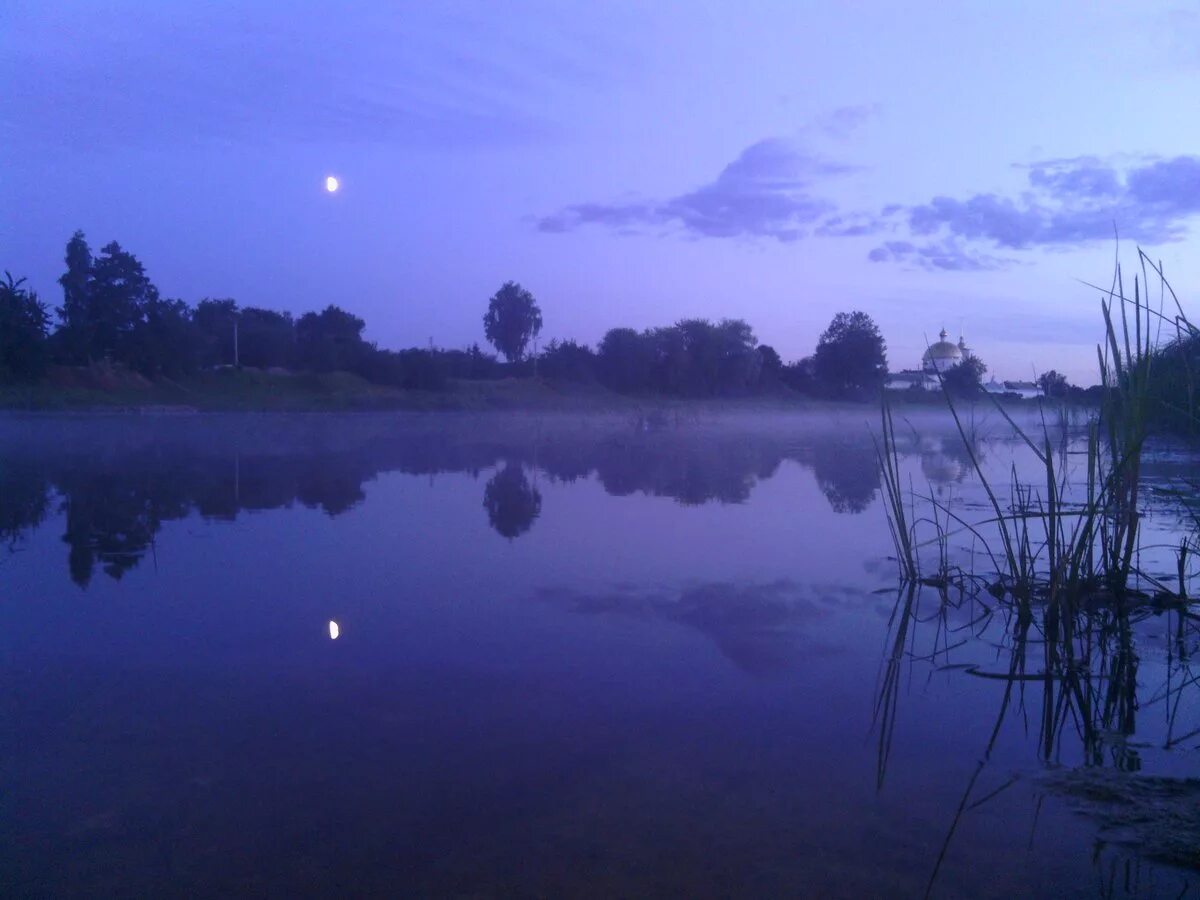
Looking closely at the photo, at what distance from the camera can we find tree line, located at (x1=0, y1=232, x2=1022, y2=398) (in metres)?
36.2

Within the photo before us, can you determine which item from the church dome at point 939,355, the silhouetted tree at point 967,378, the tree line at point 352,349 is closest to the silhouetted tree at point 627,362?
the tree line at point 352,349

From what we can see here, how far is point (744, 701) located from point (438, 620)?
6.72ft

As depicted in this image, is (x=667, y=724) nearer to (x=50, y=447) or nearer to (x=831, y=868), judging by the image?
(x=831, y=868)

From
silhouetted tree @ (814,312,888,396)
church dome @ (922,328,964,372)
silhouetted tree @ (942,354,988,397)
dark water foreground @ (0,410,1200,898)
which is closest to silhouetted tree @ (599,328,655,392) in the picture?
silhouetted tree @ (814,312,888,396)

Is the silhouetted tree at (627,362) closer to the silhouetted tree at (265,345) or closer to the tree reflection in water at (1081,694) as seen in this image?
the silhouetted tree at (265,345)

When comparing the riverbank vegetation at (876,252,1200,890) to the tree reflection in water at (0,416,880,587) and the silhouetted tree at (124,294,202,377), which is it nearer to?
the tree reflection in water at (0,416,880,587)

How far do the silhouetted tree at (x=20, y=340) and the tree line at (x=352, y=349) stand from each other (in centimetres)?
4

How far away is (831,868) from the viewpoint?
2877mm

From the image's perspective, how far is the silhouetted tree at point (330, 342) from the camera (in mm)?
48250

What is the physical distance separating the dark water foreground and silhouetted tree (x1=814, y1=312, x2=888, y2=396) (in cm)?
Answer: 2348

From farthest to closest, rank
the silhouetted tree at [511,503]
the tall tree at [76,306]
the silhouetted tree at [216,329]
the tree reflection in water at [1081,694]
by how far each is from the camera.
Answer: the silhouetted tree at [216,329] → the tall tree at [76,306] → the silhouetted tree at [511,503] → the tree reflection in water at [1081,694]

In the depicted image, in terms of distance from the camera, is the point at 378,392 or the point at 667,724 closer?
the point at 667,724

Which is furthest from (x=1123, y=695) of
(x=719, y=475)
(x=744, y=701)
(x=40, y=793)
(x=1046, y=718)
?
(x=719, y=475)

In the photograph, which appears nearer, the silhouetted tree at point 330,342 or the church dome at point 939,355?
the church dome at point 939,355
